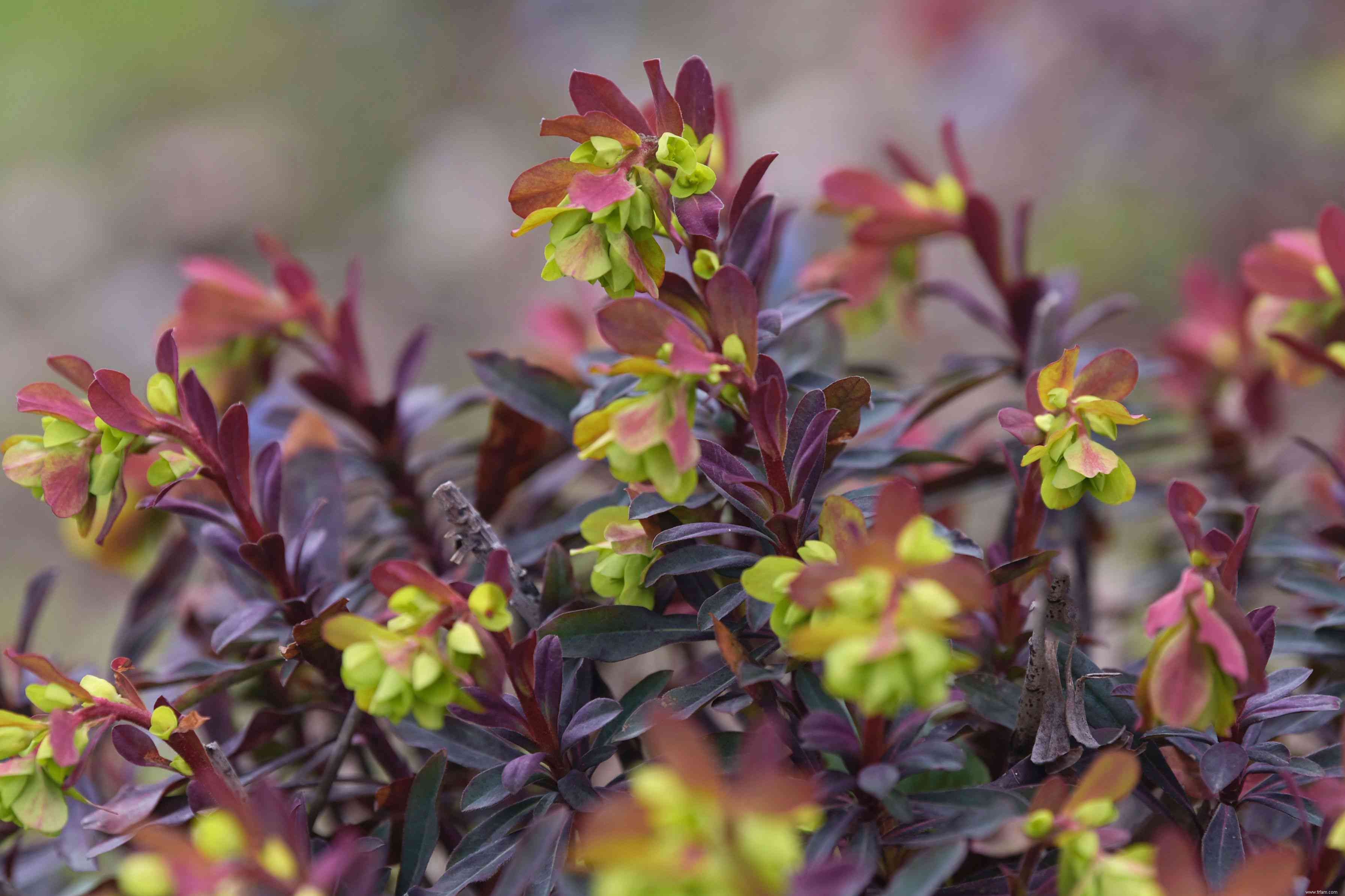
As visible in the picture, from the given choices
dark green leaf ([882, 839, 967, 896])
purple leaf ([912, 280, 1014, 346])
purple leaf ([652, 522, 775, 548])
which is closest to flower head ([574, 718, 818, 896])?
dark green leaf ([882, 839, 967, 896])

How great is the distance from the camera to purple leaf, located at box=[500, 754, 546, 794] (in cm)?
68

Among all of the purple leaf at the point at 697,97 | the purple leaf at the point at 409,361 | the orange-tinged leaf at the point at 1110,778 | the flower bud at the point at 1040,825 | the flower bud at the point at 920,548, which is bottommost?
the flower bud at the point at 1040,825

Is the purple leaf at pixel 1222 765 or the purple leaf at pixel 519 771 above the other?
the purple leaf at pixel 519 771

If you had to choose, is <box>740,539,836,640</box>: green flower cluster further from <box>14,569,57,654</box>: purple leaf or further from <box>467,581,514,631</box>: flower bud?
<box>14,569,57,654</box>: purple leaf

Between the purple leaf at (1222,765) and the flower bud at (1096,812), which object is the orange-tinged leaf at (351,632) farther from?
the purple leaf at (1222,765)

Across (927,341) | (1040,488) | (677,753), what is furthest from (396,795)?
(927,341)

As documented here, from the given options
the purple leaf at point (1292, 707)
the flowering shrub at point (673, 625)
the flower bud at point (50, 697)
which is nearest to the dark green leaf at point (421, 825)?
the flowering shrub at point (673, 625)

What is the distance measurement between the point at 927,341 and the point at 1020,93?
0.96 meters

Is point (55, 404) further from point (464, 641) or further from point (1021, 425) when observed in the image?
point (1021, 425)

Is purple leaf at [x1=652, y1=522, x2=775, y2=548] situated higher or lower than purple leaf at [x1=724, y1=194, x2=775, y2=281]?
lower

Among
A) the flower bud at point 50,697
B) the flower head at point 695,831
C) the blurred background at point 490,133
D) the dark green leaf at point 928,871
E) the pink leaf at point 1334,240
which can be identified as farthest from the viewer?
the blurred background at point 490,133

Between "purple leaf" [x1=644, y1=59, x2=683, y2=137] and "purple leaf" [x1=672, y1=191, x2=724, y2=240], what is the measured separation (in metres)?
0.05

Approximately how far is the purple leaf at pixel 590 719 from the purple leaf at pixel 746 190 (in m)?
0.36

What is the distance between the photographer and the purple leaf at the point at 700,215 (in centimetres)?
69
